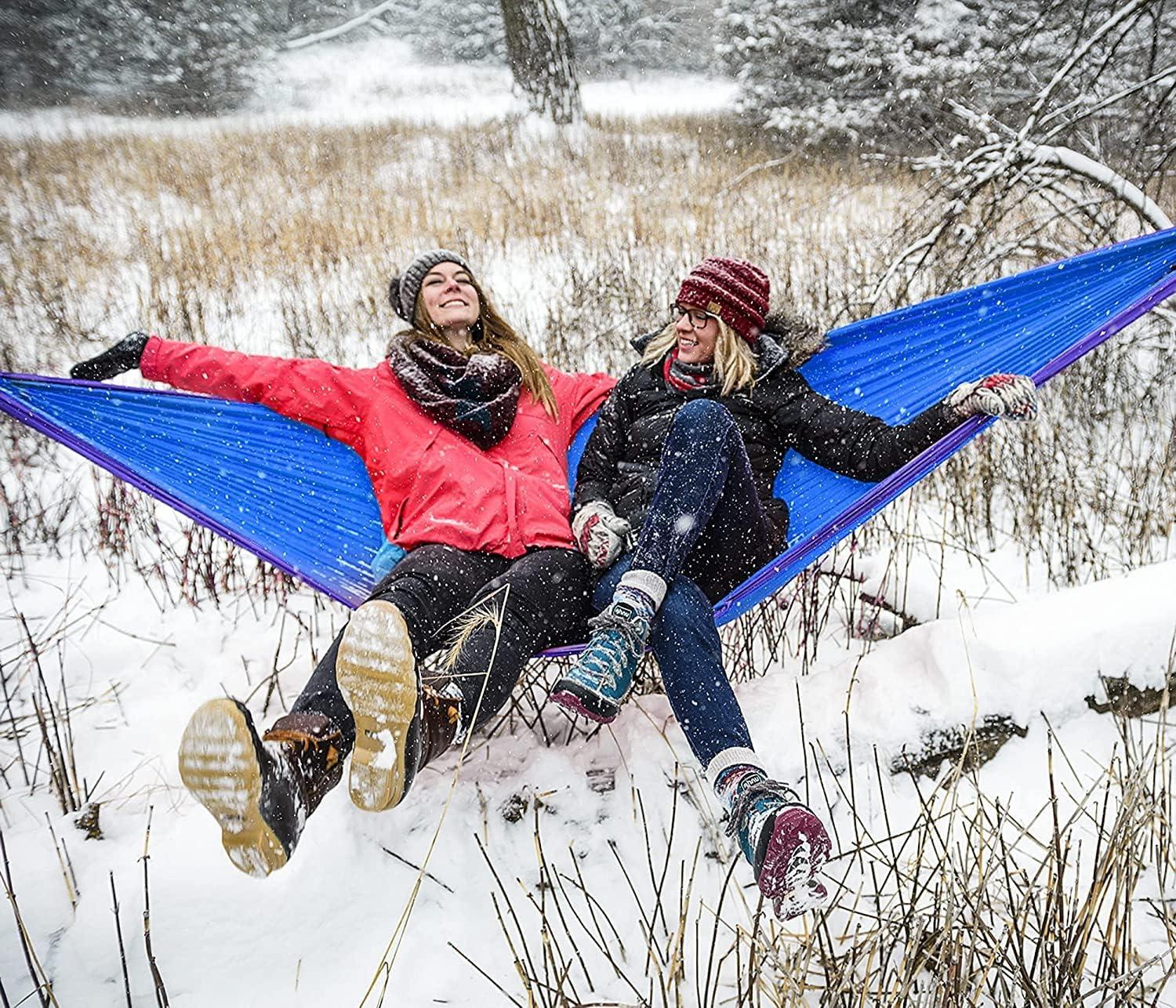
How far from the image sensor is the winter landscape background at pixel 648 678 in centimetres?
97

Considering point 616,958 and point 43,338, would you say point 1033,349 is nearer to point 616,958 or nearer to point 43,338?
point 616,958

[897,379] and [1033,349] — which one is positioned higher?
[1033,349]

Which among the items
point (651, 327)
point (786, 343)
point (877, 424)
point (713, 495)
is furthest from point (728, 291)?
point (651, 327)

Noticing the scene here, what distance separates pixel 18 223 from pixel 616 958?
5849 millimetres

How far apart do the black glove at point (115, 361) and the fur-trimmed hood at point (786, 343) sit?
1.34 m

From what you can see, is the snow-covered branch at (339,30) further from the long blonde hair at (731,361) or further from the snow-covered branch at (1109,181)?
the long blonde hair at (731,361)

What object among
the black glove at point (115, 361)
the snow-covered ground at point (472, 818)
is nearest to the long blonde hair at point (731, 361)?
the snow-covered ground at point (472, 818)

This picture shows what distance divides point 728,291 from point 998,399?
0.59m

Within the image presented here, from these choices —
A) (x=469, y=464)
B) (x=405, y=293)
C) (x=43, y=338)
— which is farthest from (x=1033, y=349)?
(x=43, y=338)

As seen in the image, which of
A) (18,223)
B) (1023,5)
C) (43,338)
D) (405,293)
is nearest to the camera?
(405,293)

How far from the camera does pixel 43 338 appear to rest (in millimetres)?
3652

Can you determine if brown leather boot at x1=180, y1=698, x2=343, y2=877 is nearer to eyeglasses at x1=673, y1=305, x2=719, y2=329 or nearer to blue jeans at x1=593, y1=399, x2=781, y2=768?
blue jeans at x1=593, y1=399, x2=781, y2=768

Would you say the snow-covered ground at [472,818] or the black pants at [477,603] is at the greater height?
the black pants at [477,603]

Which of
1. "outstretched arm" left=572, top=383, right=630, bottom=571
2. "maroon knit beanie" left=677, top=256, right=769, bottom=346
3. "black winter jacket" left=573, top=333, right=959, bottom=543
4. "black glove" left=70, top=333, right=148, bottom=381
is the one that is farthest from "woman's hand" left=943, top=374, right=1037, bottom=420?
"black glove" left=70, top=333, right=148, bottom=381
